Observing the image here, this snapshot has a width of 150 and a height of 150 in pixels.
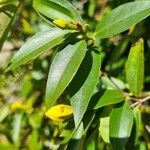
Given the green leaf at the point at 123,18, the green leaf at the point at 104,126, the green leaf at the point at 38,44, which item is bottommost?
the green leaf at the point at 104,126

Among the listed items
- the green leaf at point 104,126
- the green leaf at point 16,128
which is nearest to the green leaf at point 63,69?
the green leaf at point 104,126

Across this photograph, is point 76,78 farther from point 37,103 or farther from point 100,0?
point 37,103

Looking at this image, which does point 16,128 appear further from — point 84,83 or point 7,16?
point 84,83

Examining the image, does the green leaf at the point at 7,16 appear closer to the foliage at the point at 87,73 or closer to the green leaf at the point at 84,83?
the foliage at the point at 87,73

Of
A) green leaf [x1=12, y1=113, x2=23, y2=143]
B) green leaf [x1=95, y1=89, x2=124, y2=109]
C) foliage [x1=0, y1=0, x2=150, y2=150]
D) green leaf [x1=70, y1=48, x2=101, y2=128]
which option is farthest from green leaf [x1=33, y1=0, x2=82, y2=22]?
green leaf [x1=12, y1=113, x2=23, y2=143]

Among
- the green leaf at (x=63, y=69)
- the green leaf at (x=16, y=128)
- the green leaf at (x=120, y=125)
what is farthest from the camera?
the green leaf at (x=16, y=128)
